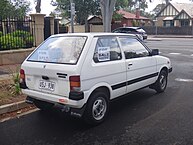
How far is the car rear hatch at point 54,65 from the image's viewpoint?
4371 millimetres

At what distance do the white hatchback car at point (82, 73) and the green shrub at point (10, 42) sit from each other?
615 cm

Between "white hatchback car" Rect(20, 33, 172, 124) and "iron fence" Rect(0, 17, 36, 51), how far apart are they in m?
6.23

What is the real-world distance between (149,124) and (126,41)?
1.84 meters

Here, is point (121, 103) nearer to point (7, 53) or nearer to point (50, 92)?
point (50, 92)

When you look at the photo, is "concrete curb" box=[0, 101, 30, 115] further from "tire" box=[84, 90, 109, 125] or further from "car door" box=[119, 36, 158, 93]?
"car door" box=[119, 36, 158, 93]

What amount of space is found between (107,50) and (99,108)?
111cm

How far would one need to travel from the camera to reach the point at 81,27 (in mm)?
39312

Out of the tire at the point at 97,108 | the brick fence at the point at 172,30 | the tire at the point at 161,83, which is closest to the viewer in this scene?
the tire at the point at 97,108

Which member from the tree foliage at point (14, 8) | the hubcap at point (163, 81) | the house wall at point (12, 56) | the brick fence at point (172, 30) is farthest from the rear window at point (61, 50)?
the brick fence at point (172, 30)

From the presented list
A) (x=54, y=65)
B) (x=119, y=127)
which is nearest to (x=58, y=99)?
(x=54, y=65)

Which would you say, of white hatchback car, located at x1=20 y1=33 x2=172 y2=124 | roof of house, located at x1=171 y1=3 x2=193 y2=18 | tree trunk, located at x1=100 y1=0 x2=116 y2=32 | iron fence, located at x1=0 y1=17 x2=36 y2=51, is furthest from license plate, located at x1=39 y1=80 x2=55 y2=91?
roof of house, located at x1=171 y1=3 x2=193 y2=18

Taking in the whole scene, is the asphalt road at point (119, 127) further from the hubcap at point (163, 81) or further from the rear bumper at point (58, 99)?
the hubcap at point (163, 81)

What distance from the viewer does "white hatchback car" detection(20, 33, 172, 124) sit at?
4359 millimetres

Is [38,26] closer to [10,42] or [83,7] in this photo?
[10,42]
